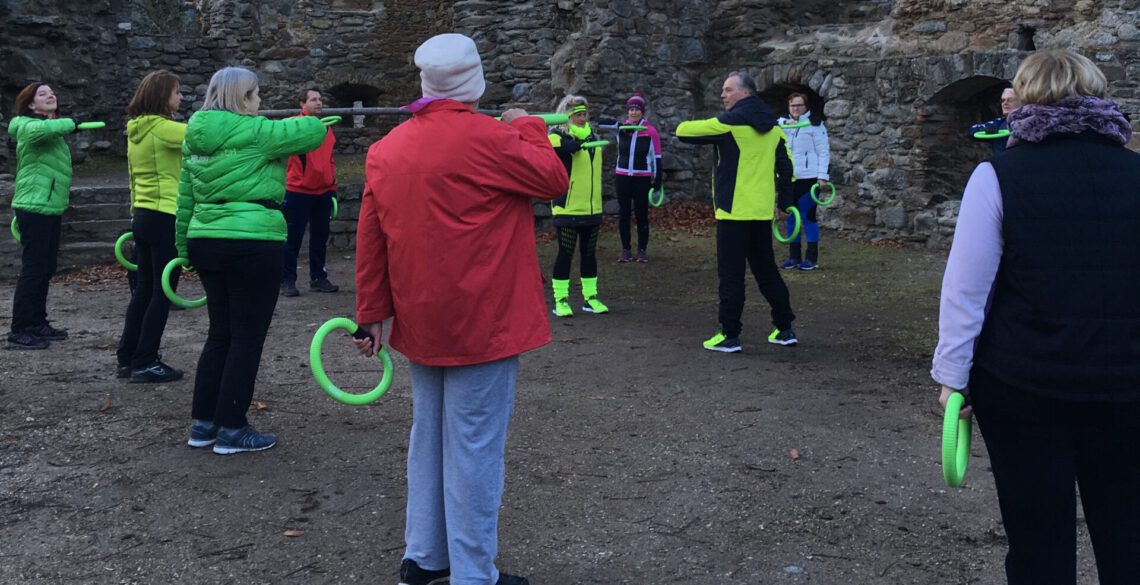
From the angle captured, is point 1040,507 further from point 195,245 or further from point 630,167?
point 630,167

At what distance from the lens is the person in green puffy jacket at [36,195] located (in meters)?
7.35

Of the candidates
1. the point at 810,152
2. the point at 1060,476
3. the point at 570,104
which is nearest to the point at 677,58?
the point at 810,152

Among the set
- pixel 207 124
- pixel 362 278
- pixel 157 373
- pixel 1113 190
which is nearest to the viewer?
pixel 1113 190

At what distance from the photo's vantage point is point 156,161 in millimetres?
6117

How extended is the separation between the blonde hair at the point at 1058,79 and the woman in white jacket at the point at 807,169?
26.8 ft

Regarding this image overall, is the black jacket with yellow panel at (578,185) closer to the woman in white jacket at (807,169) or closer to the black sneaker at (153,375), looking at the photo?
the woman in white jacket at (807,169)

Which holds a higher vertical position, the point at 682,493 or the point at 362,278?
the point at 362,278

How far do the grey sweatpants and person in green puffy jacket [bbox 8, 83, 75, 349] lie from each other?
4.93 metres

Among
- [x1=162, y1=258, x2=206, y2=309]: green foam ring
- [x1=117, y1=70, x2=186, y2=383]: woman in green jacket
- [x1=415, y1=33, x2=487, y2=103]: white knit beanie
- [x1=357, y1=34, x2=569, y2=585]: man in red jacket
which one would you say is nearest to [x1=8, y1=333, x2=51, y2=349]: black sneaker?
[x1=117, y1=70, x2=186, y2=383]: woman in green jacket

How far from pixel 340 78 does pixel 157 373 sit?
13638mm

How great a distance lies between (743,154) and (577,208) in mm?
2013

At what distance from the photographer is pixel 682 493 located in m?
4.53

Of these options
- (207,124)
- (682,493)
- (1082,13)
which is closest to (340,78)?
(1082,13)

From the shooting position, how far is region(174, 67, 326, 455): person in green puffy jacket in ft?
15.9
